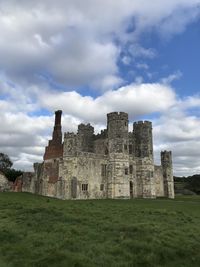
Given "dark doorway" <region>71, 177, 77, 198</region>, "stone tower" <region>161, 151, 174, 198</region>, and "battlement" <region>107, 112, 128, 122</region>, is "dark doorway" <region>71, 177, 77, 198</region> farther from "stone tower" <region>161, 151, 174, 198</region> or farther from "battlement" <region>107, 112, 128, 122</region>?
"stone tower" <region>161, 151, 174, 198</region>

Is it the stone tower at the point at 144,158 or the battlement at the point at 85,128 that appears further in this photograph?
the battlement at the point at 85,128

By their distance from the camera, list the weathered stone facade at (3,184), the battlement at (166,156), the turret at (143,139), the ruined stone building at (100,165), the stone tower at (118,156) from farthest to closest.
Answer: the battlement at (166,156)
the turret at (143,139)
the weathered stone facade at (3,184)
the stone tower at (118,156)
the ruined stone building at (100,165)

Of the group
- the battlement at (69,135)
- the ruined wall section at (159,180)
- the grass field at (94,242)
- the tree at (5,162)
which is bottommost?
the grass field at (94,242)

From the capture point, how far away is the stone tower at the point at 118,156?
55.3m

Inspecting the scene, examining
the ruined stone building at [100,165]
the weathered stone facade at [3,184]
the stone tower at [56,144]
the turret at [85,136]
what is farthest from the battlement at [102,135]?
the weathered stone facade at [3,184]

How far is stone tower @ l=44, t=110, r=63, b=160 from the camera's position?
5519 cm

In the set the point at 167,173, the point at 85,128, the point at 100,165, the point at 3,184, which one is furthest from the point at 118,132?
the point at 3,184

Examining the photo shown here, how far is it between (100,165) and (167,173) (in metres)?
21.2

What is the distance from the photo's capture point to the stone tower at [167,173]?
6944 centimetres

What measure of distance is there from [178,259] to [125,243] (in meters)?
2.43

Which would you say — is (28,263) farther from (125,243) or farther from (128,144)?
(128,144)

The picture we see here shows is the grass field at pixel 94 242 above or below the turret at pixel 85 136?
below

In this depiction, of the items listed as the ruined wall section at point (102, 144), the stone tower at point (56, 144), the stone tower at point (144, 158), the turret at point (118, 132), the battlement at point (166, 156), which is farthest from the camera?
the battlement at point (166, 156)

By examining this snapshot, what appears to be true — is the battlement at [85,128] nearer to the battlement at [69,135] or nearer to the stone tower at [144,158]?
the stone tower at [144,158]
